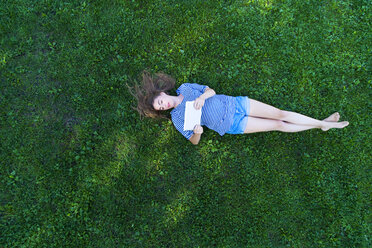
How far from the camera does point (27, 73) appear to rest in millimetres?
5043

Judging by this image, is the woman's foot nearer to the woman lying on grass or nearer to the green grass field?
the green grass field

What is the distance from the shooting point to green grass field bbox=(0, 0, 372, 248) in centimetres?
460

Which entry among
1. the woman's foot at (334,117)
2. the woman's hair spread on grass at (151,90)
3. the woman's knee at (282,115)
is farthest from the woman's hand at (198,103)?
the woman's foot at (334,117)

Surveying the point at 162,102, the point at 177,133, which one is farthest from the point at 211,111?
the point at 177,133

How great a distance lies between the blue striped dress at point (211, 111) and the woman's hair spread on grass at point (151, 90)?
1.17 feet

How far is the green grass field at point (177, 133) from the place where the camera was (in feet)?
15.1

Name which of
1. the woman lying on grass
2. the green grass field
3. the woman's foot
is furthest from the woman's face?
the woman's foot

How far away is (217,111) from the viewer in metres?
4.28

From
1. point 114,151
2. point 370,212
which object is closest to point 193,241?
point 114,151

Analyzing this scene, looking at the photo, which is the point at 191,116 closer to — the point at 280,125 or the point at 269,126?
the point at 269,126

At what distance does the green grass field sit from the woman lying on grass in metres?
0.52

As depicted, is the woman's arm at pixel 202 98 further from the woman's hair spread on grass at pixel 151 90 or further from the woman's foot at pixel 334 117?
A: the woman's foot at pixel 334 117

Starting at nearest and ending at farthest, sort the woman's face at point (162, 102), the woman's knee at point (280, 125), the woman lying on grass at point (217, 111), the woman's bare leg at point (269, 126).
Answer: the woman's face at point (162, 102)
the woman lying on grass at point (217, 111)
the woman's bare leg at point (269, 126)
the woman's knee at point (280, 125)

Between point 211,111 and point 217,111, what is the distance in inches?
4.0
